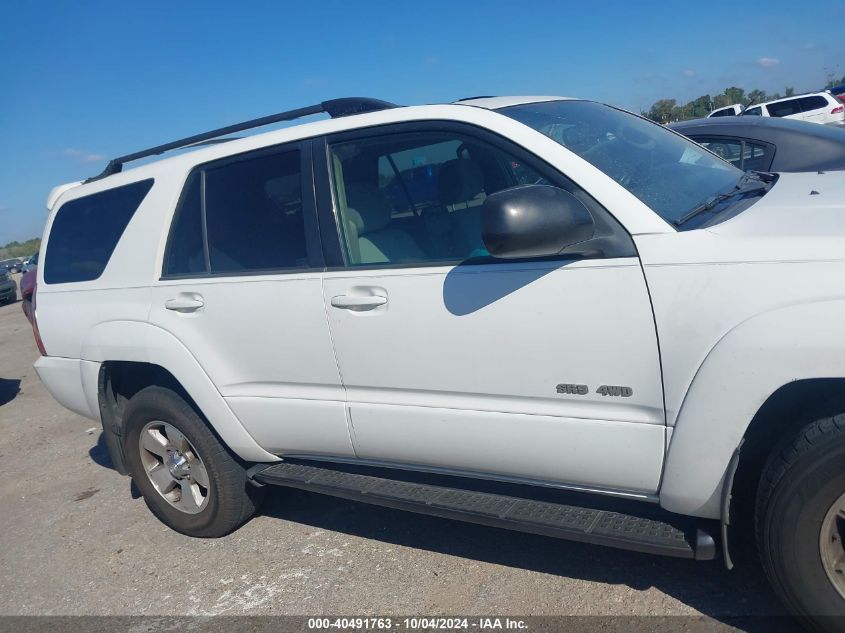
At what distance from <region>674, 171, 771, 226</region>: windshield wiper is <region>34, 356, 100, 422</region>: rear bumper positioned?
309 cm

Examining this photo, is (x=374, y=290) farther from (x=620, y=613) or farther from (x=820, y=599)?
(x=820, y=599)

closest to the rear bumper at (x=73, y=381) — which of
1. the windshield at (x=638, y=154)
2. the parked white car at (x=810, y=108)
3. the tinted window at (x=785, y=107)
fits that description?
the windshield at (x=638, y=154)

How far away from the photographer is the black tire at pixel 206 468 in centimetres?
370

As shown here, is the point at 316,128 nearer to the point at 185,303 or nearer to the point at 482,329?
the point at 185,303

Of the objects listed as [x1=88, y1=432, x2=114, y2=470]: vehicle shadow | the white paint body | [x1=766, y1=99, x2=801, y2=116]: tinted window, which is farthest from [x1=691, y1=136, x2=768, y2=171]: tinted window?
[x1=766, y1=99, x2=801, y2=116]: tinted window

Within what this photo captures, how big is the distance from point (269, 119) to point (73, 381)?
1879 millimetres

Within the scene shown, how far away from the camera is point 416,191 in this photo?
10.4 feet

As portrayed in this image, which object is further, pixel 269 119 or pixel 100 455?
pixel 100 455

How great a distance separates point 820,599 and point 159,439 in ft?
10.3

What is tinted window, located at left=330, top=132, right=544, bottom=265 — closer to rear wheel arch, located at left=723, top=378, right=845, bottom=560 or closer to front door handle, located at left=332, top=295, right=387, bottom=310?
front door handle, located at left=332, top=295, right=387, bottom=310

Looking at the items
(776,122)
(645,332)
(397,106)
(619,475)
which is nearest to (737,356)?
(645,332)

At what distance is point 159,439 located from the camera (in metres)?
3.95

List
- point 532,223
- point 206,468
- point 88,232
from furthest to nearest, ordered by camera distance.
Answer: point 88,232 → point 206,468 → point 532,223

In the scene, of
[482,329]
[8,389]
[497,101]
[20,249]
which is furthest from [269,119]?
[20,249]
